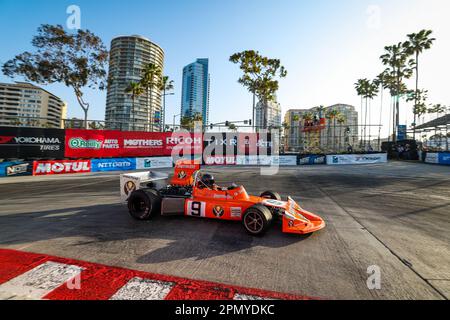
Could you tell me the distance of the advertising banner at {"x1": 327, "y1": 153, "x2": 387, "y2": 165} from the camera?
27047 millimetres

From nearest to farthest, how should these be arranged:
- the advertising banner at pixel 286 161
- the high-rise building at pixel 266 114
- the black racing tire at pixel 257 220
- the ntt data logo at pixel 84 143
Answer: the black racing tire at pixel 257 220
the ntt data logo at pixel 84 143
the advertising banner at pixel 286 161
the high-rise building at pixel 266 114

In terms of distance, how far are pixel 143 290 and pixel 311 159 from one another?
88.9 ft

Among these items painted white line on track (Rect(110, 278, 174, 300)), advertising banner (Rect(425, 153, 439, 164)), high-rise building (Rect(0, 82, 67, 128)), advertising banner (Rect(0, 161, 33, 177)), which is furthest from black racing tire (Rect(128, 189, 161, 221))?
high-rise building (Rect(0, 82, 67, 128))

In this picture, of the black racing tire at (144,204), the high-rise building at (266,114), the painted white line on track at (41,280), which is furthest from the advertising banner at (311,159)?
the painted white line on track at (41,280)

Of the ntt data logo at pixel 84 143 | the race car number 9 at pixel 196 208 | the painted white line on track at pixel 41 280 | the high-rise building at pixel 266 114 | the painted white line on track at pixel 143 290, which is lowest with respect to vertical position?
the painted white line on track at pixel 41 280

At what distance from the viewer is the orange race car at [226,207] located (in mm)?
4914

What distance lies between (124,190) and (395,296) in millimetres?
6879

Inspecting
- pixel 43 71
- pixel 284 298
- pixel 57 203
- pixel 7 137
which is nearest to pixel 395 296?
pixel 284 298

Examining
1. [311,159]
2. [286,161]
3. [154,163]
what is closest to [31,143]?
[154,163]

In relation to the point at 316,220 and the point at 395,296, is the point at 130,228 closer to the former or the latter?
the point at 316,220

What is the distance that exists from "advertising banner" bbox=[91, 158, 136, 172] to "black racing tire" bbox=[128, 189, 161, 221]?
51.4ft

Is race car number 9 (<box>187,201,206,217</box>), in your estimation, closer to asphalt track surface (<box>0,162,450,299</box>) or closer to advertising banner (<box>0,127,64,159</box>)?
asphalt track surface (<box>0,162,450,299</box>)

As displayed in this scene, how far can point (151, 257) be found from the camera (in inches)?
155

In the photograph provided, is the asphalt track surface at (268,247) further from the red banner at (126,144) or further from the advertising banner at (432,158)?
the advertising banner at (432,158)
